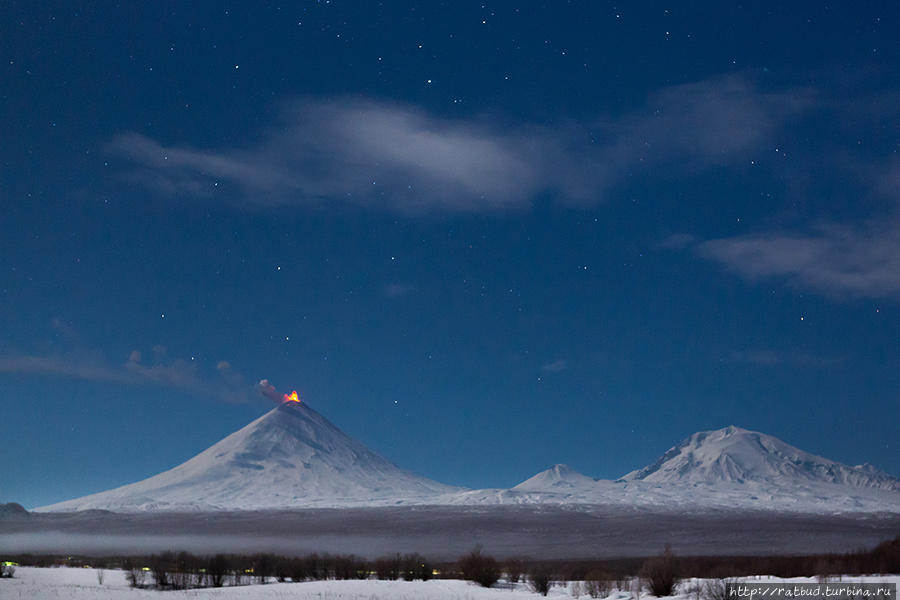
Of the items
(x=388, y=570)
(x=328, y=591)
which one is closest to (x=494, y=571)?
(x=388, y=570)

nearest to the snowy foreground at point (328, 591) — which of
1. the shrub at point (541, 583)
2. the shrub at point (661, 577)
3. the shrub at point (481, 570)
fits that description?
the shrub at point (541, 583)

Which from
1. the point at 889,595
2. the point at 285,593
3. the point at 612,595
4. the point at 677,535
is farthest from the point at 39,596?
the point at 677,535

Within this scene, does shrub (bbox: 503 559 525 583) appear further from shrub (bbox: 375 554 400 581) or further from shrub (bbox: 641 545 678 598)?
shrub (bbox: 641 545 678 598)

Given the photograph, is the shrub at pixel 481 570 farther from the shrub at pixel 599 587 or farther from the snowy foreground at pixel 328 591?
the shrub at pixel 599 587

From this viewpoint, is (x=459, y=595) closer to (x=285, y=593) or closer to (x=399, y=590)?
(x=399, y=590)

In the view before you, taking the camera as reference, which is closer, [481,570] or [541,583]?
[541,583]

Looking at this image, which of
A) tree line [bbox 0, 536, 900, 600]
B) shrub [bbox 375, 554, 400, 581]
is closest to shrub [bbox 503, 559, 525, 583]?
tree line [bbox 0, 536, 900, 600]

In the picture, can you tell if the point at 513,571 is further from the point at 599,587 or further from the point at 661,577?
the point at 661,577
